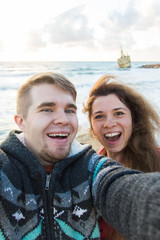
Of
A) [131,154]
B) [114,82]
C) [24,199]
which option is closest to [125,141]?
[131,154]

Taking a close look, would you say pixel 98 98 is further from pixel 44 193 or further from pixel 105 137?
pixel 44 193

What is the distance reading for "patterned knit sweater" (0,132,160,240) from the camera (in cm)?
129

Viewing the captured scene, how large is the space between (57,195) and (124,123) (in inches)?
69.1

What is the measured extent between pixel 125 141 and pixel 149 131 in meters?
0.46

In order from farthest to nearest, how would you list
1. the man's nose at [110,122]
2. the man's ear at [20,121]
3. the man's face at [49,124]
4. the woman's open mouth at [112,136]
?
the woman's open mouth at [112,136] → the man's nose at [110,122] → the man's ear at [20,121] → the man's face at [49,124]

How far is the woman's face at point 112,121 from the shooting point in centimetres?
282

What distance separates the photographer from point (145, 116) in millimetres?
3076

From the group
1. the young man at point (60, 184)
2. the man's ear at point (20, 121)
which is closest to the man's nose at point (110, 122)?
the young man at point (60, 184)

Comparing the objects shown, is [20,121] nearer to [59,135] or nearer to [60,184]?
[59,135]

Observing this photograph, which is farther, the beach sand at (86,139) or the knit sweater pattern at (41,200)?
the beach sand at (86,139)

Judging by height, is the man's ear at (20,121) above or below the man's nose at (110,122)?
above

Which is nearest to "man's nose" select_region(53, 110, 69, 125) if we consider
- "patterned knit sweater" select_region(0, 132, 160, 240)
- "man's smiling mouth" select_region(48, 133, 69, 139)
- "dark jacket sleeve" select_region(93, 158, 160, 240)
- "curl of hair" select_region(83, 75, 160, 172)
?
"man's smiling mouth" select_region(48, 133, 69, 139)

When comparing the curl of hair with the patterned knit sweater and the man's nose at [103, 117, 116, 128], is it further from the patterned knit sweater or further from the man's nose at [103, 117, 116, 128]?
the patterned knit sweater

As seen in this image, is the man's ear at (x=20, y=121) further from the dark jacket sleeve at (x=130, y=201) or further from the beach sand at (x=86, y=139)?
the beach sand at (x=86, y=139)
